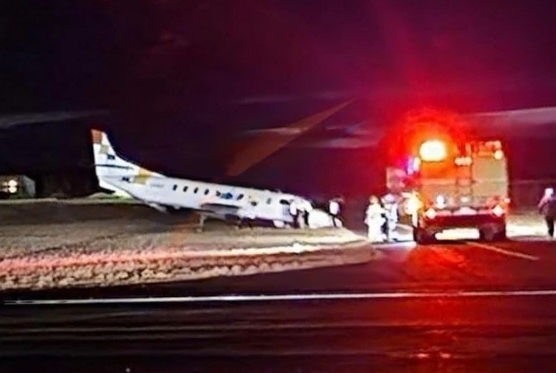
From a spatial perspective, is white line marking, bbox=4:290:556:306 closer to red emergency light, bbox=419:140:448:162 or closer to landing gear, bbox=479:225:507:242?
landing gear, bbox=479:225:507:242

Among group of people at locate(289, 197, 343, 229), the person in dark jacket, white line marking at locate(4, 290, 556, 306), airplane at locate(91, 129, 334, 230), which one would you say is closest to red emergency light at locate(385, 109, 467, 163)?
the person in dark jacket

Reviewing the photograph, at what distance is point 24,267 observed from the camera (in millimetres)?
27250

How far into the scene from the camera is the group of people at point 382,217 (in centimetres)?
3647

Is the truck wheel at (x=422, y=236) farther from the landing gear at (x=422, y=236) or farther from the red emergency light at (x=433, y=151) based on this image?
the red emergency light at (x=433, y=151)

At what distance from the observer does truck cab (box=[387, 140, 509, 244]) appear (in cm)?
3550

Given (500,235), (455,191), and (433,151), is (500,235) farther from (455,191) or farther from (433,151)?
(433,151)

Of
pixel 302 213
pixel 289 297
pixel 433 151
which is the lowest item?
pixel 289 297

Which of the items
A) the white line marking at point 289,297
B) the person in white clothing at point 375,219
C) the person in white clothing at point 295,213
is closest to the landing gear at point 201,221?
the person in white clothing at point 295,213

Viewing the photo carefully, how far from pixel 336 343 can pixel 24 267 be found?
51.1 ft

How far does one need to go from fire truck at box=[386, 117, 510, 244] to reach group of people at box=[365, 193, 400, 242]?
22.3 inches

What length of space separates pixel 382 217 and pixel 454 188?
229 cm

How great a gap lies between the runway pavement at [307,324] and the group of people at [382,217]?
12.6 meters

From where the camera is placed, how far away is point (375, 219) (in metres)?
37.0

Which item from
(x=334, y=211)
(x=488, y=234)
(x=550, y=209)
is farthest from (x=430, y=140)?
(x=334, y=211)
